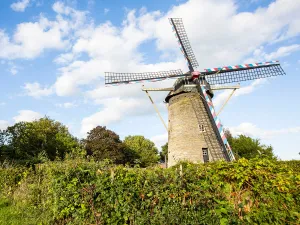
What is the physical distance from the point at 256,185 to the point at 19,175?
10429mm

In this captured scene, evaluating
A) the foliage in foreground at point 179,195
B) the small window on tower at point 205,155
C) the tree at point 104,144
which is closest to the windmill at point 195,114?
the small window on tower at point 205,155

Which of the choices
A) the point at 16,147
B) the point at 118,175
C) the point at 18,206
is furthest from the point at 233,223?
the point at 16,147

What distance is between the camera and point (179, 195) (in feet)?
16.8

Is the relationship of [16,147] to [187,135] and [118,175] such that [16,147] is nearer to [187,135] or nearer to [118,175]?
[187,135]

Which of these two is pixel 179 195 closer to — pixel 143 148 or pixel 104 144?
pixel 104 144

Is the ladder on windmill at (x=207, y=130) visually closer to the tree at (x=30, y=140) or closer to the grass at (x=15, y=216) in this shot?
the grass at (x=15, y=216)

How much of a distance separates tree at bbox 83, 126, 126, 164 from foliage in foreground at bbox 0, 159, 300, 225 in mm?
34467

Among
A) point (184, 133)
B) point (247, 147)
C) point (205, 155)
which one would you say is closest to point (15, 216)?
point (184, 133)

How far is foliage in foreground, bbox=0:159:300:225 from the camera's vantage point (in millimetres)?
4539

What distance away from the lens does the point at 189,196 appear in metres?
5.11

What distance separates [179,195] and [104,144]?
37.7 m

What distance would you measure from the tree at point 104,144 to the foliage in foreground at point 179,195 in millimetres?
34467

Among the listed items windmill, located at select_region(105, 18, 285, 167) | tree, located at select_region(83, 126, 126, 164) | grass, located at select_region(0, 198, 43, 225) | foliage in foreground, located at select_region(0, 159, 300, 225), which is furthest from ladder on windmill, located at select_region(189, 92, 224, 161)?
tree, located at select_region(83, 126, 126, 164)

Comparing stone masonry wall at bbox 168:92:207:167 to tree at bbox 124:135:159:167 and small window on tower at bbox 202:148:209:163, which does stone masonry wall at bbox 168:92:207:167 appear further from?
tree at bbox 124:135:159:167
